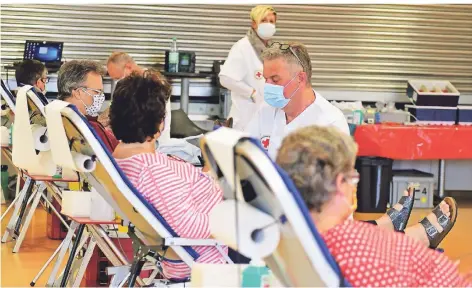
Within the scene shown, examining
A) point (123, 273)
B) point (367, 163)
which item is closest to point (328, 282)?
point (123, 273)

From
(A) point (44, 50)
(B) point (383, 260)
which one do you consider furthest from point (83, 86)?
(A) point (44, 50)

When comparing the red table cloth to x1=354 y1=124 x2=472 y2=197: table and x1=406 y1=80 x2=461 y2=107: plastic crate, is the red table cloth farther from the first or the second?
x1=406 y1=80 x2=461 y2=107: plastic crate

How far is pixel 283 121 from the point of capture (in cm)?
469

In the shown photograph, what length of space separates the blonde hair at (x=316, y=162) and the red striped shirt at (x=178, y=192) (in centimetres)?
107

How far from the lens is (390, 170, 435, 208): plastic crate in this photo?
871 cm

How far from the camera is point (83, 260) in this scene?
4.38 m

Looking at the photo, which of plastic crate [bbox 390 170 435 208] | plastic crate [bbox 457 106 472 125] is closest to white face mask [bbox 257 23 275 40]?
plastic crate [bbox 390 170 435 208]

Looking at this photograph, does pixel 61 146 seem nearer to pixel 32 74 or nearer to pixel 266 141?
pixel 266 141

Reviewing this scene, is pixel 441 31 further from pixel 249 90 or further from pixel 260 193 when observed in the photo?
pixel 260 193

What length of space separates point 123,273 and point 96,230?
0.37m

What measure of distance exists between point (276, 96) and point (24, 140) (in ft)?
4.22

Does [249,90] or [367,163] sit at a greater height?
[249,90]

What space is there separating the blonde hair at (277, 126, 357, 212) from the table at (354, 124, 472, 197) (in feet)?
19.4

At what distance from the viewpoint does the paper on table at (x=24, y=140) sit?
14.5 feet
